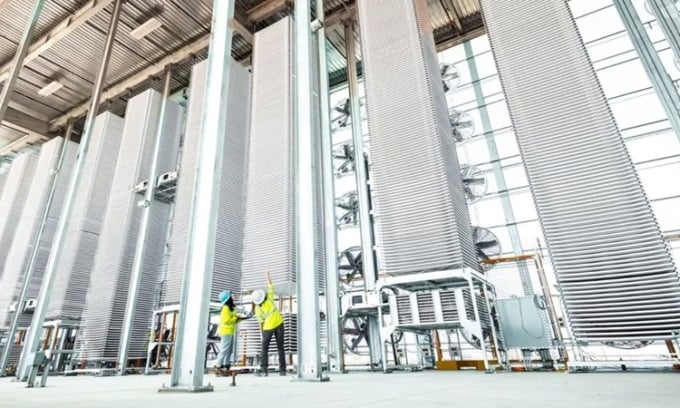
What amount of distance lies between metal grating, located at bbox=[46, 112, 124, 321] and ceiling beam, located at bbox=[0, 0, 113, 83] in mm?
2684

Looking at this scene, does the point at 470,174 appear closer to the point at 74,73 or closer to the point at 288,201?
the point at 288,201

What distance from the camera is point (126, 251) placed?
32.7 ft

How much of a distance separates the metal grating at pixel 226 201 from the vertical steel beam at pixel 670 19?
847cm

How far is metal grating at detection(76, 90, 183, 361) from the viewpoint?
359 inches

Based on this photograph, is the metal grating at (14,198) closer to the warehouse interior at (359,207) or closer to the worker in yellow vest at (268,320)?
the warehouse interior at (359,207)

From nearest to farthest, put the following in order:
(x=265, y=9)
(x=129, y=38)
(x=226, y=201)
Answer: (x=226, y=201), (x=265, y=9), (x=129, y=38)

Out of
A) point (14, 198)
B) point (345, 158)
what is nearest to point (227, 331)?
point (345, 158)

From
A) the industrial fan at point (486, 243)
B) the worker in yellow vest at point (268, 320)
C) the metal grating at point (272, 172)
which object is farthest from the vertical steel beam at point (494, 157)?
the worker in yellow vest at point (268, 320)

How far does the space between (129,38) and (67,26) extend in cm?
185

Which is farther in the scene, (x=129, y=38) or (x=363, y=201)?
(x=129, y=38)

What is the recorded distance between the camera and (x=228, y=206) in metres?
8.77

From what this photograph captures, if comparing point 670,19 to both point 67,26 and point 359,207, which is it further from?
point 67,26

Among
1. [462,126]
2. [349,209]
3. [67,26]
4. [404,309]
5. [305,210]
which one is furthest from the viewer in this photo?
[349,209]

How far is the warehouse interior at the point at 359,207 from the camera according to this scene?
4125 mm
